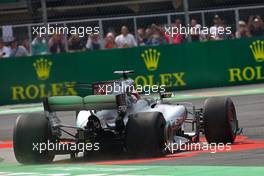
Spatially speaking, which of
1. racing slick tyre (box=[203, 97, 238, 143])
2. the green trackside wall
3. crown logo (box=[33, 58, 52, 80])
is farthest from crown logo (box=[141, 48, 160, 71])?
racing slick tyre (box=[203, 97, 238, 143])

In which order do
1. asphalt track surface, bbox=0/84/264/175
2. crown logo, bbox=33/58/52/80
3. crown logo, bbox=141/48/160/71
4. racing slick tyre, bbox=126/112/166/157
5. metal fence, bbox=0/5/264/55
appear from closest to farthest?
asphalt track surface, bbox=0/84/264/175 → racing slick tyre, bbox=126/112/166/157 → metal fence, bbox=0/5/264/55 → crown logo, bbox=33/58/52/80 → crown logo, bbox=141/48/160/71

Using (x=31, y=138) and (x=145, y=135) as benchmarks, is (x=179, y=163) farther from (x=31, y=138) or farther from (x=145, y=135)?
(x=31, y=138)

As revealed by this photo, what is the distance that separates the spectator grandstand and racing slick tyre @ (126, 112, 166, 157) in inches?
462

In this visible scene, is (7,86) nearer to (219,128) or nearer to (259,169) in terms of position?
(219,128)

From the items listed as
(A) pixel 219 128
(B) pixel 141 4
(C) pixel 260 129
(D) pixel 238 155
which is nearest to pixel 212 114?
(A) pixel 219 128

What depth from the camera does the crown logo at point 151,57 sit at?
23672 mm

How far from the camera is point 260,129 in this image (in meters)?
14.7

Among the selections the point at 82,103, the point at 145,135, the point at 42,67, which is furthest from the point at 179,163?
the point at 42,67

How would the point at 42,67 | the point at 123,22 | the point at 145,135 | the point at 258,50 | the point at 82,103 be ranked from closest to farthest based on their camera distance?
the point at 145,135 < the point at 82,103 < the point at 42,67 < the point at 123,22 < the point at 258,50

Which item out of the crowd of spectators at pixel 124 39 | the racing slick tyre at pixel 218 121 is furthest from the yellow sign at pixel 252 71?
the racing slick tyre at pixel 218 121

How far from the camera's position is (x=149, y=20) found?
23516mm

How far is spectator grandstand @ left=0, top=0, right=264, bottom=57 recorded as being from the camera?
2320 cm

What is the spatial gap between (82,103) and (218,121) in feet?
6.77

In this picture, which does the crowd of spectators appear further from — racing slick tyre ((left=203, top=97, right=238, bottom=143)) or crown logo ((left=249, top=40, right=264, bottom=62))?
racing slick tyre ((left=203, top=97, right=238, bottom=143))
